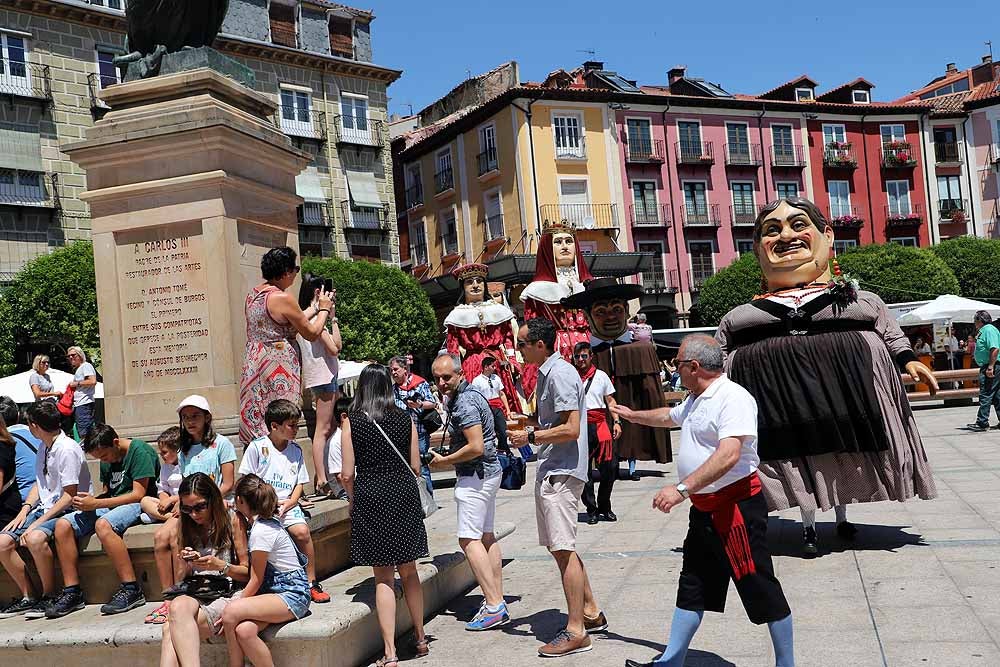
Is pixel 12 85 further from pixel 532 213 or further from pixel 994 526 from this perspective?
pixel 994 526

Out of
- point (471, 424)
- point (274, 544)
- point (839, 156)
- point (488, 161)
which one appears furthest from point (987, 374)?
point (839, 156)

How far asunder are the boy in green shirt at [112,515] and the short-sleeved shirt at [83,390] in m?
7.06

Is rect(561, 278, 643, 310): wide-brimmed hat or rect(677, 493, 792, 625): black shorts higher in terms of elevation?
rect(561, 278, 643, 310): wide-brimmed hat

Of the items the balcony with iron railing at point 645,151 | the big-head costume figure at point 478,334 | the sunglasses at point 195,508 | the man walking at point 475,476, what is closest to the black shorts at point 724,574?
the man walking at point 475,476

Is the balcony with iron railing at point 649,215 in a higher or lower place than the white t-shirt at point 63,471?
higher

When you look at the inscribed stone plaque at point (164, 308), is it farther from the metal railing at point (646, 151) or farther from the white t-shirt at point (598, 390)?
the metal railing at point (646, 151)

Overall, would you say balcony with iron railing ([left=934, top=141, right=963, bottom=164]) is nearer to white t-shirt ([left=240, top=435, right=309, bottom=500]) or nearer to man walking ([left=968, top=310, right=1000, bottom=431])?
man walking ([left=968, top=310, right=1000, bottom=431])

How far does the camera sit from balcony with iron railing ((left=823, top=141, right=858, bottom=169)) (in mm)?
44031

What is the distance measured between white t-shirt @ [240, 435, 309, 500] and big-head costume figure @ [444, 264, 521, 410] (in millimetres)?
8236

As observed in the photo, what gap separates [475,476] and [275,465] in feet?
3.71

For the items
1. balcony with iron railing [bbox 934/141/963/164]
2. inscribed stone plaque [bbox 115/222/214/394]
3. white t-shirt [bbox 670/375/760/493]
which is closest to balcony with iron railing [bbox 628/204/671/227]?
balcony with iron railing [bbox 934/141/963/164]

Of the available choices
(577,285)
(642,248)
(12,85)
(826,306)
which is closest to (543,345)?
(826,306)

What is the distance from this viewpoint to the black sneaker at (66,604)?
5.24 m

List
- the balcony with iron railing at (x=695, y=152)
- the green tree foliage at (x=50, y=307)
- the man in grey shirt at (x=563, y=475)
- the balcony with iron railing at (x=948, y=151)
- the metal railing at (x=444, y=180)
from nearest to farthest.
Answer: the man in grey shirt at (x=563, y=475), the green tree foliage at (x=50, y=307), the balcony with iron railing at (x=695, y=152), the metal railing at (x=444, y=180), the balcony with iron railing at (x=948, y=151)
